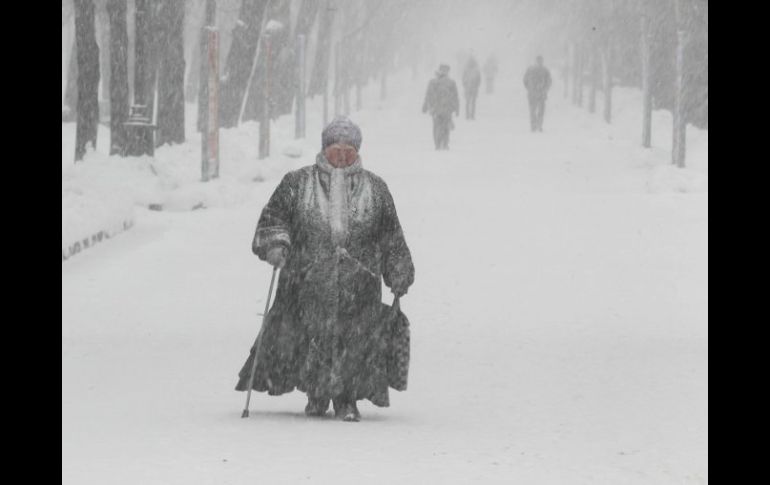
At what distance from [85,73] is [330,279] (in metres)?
14.5

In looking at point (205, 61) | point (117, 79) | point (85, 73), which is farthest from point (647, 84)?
point (85, 73)

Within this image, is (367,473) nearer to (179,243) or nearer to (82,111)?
(179,243)

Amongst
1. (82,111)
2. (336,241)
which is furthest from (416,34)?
(336,241)

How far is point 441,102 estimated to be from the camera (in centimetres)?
3216

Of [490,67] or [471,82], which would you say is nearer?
[471,82]

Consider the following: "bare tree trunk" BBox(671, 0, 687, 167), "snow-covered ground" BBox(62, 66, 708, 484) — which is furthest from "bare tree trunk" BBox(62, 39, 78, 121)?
"bare tree trunk" BBox(671, 0, 687, 167)

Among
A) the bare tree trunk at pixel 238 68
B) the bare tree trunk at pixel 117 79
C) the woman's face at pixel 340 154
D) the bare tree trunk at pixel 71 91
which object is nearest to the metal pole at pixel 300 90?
the bare tree trunk at pixel 238 68

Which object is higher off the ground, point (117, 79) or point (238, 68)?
point (238, 68)

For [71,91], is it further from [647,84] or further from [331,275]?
[331,275]

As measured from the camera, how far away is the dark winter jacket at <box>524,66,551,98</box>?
1494 inches

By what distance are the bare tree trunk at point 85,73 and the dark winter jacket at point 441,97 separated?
993cm

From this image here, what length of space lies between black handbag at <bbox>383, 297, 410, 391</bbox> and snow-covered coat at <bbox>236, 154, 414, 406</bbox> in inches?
1.5

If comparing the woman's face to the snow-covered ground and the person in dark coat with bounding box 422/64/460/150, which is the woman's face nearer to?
the snow-covered ground
